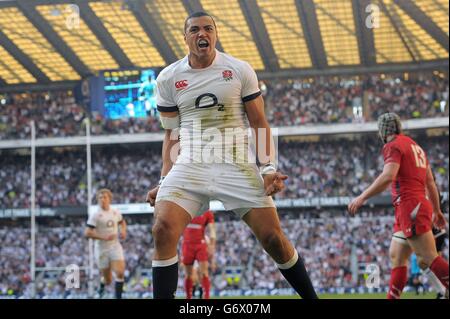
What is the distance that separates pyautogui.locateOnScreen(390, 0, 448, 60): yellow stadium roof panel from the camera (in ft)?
93.4

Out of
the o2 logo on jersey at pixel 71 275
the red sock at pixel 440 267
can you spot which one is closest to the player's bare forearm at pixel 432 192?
the red sock at pixel 440 267

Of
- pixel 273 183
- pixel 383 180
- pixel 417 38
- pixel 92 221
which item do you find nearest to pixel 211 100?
pixel 273 183

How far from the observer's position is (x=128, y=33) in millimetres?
26469

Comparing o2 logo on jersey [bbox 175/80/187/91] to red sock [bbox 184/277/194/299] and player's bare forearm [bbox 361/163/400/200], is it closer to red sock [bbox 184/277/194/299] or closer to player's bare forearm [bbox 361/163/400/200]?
player's bare forearm [bbox 361/163/400/200]

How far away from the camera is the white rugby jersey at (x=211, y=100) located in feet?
18.6

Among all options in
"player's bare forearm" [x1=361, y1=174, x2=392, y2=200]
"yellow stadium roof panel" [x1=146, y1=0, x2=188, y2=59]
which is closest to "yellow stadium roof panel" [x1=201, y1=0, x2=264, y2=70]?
"yellow stadium roof panel" [x1=146, y1=0, x2=188, y2=59]

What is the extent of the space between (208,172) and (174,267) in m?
0.73

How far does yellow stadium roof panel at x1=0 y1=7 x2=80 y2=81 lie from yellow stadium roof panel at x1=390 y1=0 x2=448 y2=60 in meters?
12.3

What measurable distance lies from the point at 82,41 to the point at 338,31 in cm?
955

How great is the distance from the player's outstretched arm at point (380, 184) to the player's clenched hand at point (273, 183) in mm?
1276

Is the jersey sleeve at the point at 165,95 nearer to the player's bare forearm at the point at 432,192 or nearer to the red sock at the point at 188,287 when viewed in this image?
the player's bare forearm at the point at 432,192

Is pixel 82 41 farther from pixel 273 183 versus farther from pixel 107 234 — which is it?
pixel 273 183
